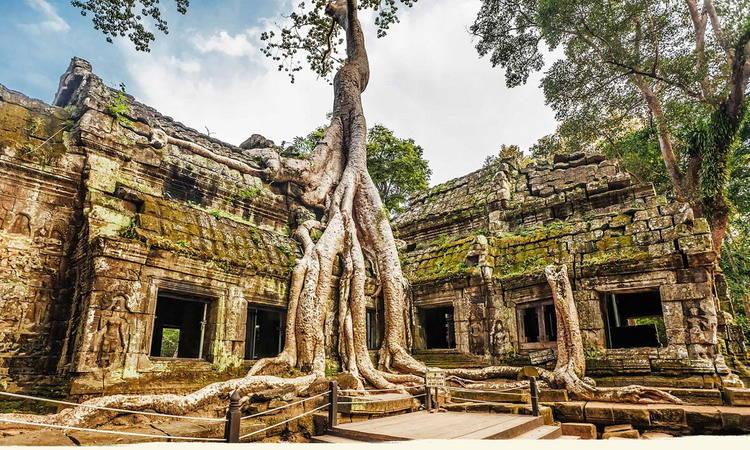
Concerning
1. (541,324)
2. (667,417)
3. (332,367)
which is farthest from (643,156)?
(332,367)

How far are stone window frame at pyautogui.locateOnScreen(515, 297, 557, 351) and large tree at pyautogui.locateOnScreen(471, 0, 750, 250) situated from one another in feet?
18.6

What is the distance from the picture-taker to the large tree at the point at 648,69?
9961mm

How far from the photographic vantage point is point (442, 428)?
488cm

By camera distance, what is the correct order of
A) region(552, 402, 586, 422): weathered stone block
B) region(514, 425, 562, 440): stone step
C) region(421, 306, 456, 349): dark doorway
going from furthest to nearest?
region(421, 306, 456, 349): dark doorway
region(552, 402, 586, 422): weathered stone block
region(514, 425, 562, 440): stone step

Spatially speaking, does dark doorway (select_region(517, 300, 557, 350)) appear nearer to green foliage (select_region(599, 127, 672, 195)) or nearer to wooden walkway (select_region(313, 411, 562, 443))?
wooden walkway (select_region(313, 411, 562, 443))

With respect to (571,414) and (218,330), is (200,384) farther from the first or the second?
(571,414)

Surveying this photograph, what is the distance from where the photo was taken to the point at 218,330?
21.5 feet

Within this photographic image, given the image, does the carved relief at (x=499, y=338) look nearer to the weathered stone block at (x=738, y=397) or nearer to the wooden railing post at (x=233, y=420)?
the weathered stone block at (x=738, y=397)

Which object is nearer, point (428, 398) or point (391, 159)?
point (428, 398)

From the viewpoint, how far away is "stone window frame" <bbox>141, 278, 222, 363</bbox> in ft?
19.0

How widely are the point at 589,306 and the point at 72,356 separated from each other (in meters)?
8.11

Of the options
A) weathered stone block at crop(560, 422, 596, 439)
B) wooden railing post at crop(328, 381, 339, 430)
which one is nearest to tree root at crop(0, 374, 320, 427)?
wooden railing post at crop(328, 381, 339, 430)

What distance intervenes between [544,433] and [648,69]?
9923mm

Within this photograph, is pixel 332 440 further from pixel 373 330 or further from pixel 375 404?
pixel 373 330
